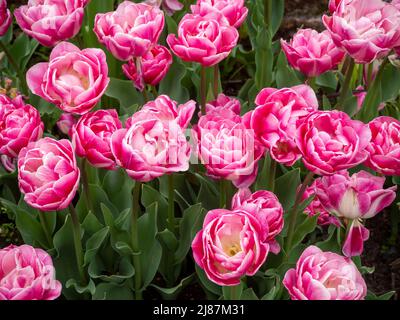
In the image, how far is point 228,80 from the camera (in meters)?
2.12

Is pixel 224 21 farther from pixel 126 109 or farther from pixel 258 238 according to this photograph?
pixel 258 238

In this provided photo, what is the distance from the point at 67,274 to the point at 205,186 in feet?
1.09

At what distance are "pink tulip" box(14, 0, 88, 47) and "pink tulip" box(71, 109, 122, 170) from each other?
26 cm

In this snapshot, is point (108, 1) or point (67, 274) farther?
point (108, 1)

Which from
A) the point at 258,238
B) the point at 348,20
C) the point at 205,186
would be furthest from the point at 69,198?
the point at 348,20

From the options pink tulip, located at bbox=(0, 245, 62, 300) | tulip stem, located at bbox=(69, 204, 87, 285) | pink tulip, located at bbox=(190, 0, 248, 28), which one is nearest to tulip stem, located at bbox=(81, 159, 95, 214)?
tulip stem, located at bbox=(69, 204, 87, 285)

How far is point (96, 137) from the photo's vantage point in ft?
3.43

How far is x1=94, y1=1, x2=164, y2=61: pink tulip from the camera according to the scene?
1.20m

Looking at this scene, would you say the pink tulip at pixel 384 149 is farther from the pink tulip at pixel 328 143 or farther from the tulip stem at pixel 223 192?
the tulip stem at pixel 223 192

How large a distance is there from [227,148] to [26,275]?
1.25ft

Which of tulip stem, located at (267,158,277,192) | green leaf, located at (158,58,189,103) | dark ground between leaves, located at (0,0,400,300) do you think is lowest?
dark ground between leaves, located at (0,0,400,300)

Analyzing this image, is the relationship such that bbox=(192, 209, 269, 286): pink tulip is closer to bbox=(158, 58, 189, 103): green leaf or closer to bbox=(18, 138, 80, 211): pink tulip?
bbox=(18, 138, 80, 211): pink tulip

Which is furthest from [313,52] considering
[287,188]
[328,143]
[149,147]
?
[149,147]

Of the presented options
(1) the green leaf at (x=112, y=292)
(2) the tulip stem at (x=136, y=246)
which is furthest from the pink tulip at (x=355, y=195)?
(1) the green leaf at (x=112, y=292)
